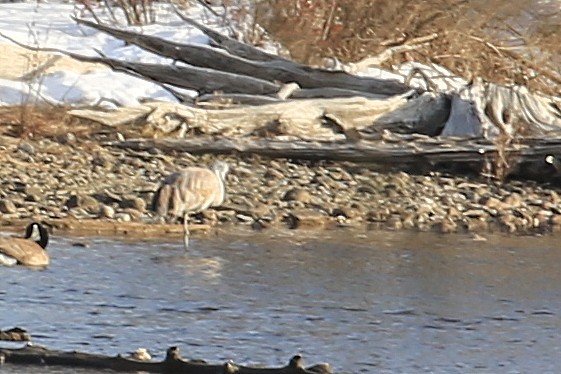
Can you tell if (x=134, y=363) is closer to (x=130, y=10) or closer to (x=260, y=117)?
(x=260, y=117)

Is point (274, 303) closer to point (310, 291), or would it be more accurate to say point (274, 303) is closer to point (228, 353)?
point (310, 291)

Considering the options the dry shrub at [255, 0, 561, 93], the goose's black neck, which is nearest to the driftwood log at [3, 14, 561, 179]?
the dry shrub at [255, 0, 561, 93]

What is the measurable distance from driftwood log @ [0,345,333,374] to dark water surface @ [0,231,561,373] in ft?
0.38

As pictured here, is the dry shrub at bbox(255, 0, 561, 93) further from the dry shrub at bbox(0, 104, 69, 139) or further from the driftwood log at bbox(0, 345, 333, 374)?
the driftwood log at bbox(0, 345, 333, 374)

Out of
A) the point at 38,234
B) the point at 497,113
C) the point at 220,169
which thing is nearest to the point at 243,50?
the point at 497,113

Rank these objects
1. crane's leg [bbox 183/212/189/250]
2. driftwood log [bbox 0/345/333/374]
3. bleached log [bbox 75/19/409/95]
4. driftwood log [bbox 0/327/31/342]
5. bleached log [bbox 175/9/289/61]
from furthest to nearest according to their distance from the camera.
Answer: bleached log [bbox 175/9/289/61] < bleached log [bbox 75/19/409/95] < crane's leg [bbox 183/212/189/250] < driftwood log [bbox 0/327/31/342] < driftwood log [bbox 0/345/333/374]

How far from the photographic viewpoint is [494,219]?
12.4 metres

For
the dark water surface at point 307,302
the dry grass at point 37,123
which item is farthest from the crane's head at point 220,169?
the dry grass at point 37,123

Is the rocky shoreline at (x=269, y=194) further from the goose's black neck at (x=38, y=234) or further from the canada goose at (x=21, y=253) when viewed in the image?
the canada goose at (x=21, y=253)

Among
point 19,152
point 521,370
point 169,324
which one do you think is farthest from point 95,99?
point 521,370

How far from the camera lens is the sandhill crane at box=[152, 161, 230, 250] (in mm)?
10455

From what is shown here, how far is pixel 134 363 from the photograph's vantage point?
19.9ft

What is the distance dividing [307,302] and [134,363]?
230 cm

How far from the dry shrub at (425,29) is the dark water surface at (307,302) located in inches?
241
